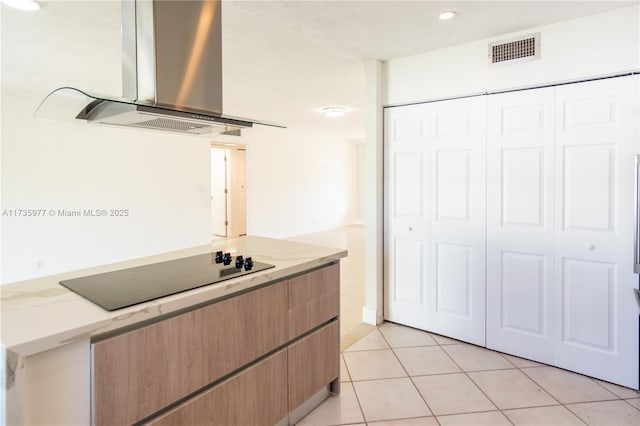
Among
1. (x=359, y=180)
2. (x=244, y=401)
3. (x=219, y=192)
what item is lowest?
(x=244, y=401)

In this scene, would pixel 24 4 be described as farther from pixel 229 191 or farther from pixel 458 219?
pixel 229 191

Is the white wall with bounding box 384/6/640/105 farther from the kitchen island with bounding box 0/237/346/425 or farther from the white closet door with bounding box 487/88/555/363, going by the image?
the kitchen island with bounding box 0/237/346/425

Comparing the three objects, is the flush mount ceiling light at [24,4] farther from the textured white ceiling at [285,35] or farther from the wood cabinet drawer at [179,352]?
the wood cabinet drawer at [179,352]

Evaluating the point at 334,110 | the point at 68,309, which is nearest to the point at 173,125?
the point at 68,309

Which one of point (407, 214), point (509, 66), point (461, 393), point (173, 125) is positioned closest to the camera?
point (173, 125)

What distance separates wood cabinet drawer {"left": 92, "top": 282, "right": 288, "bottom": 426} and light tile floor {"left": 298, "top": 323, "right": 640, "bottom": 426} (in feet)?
2.39

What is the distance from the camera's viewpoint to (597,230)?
247cm

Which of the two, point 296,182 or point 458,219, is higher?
point 296,182

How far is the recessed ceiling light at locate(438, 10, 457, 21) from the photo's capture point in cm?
245

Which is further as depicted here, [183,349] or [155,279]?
[155,279]

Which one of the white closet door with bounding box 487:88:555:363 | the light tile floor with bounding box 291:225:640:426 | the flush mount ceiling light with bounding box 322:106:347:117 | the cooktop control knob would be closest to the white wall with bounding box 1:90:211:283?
the flush mount ceiling light with bounding box 322:106:347:117

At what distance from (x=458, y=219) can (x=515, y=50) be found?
132 cm

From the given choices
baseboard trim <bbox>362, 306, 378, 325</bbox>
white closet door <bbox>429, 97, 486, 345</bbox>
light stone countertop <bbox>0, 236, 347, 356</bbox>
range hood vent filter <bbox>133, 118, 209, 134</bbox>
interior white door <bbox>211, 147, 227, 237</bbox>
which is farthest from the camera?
interior white door <bbox>211, 147, 227, 237</bbox>

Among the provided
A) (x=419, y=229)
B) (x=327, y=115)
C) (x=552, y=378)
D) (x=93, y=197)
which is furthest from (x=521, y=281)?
(x=93, y=197)
